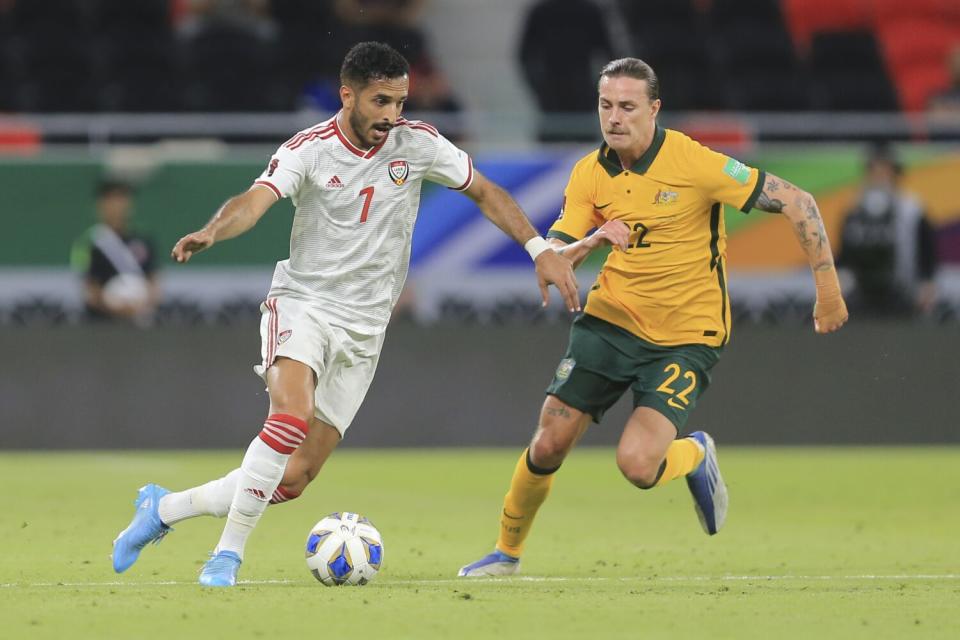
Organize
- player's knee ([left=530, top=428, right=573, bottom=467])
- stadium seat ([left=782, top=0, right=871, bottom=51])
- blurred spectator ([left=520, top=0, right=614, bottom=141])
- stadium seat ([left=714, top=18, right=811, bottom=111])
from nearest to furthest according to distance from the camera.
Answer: player's knee ([left=530, top=428, right=573, bottom=467]) → blurred spectator ([left=520, top=0, right=614, bottom=141]) → stadium seat ([left=714, top=18, right=811, bottom=111]) → stadium seat ([left=782, top=0, right=871, bottom=51])

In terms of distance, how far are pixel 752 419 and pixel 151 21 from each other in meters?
7.12

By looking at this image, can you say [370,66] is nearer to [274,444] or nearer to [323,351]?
[323,351]

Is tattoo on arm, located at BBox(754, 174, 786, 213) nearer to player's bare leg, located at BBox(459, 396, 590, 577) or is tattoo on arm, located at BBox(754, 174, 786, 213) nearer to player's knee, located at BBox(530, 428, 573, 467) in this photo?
player's bare leg, located at BBox(459, 396, 590, 577)

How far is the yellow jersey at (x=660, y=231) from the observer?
7848 millimetres

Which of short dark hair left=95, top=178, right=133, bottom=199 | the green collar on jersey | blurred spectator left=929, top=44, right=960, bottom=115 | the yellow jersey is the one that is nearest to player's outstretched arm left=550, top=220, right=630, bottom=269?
the yellow jersey

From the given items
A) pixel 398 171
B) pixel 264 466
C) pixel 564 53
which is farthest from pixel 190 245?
pixel 564 53

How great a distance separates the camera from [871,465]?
546 inches

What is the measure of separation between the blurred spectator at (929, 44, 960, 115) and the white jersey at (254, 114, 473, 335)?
31.6 feet

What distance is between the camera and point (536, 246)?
745cm

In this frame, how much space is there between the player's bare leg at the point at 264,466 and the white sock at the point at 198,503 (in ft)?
0.51

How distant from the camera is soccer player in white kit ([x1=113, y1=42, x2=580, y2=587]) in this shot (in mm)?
7098

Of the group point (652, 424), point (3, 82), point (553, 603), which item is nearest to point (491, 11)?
point (3, 82)

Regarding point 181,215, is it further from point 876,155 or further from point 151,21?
point 876,155

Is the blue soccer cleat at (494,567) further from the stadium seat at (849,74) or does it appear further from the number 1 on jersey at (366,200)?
the stadium seat at (849,74)
